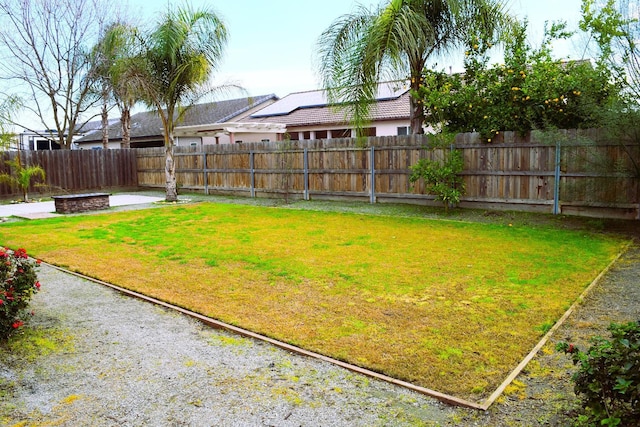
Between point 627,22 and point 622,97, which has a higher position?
point 627,22

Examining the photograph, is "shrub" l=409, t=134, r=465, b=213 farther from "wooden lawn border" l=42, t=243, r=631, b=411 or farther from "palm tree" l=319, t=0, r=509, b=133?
"wooden lawn border" l=42, t=243, r=631, b=411

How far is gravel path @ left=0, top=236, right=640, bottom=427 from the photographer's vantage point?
2990 millimetres

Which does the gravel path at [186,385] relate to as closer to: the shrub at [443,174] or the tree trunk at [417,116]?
the shrub at [443,174]

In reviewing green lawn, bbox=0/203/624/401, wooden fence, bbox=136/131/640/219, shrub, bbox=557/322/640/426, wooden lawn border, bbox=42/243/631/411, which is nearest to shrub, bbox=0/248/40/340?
wooden lawn border, bbox=42/243/631/411

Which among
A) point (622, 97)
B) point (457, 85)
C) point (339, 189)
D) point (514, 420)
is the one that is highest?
point (457, 85)

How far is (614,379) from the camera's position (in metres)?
2.47

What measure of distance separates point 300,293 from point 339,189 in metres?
8.63

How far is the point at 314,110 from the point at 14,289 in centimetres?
2072

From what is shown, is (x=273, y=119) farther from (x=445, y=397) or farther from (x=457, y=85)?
(x=445, y=397)

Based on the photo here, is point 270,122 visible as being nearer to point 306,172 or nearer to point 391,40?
point 306,172

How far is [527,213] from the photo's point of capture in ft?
34.6

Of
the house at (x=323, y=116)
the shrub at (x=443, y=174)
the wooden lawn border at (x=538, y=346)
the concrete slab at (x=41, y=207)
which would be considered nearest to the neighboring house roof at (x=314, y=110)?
the house at (x=323, y=116)

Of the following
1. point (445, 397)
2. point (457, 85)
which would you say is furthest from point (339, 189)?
point (445, 397)

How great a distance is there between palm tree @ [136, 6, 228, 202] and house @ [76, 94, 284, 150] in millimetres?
7079
